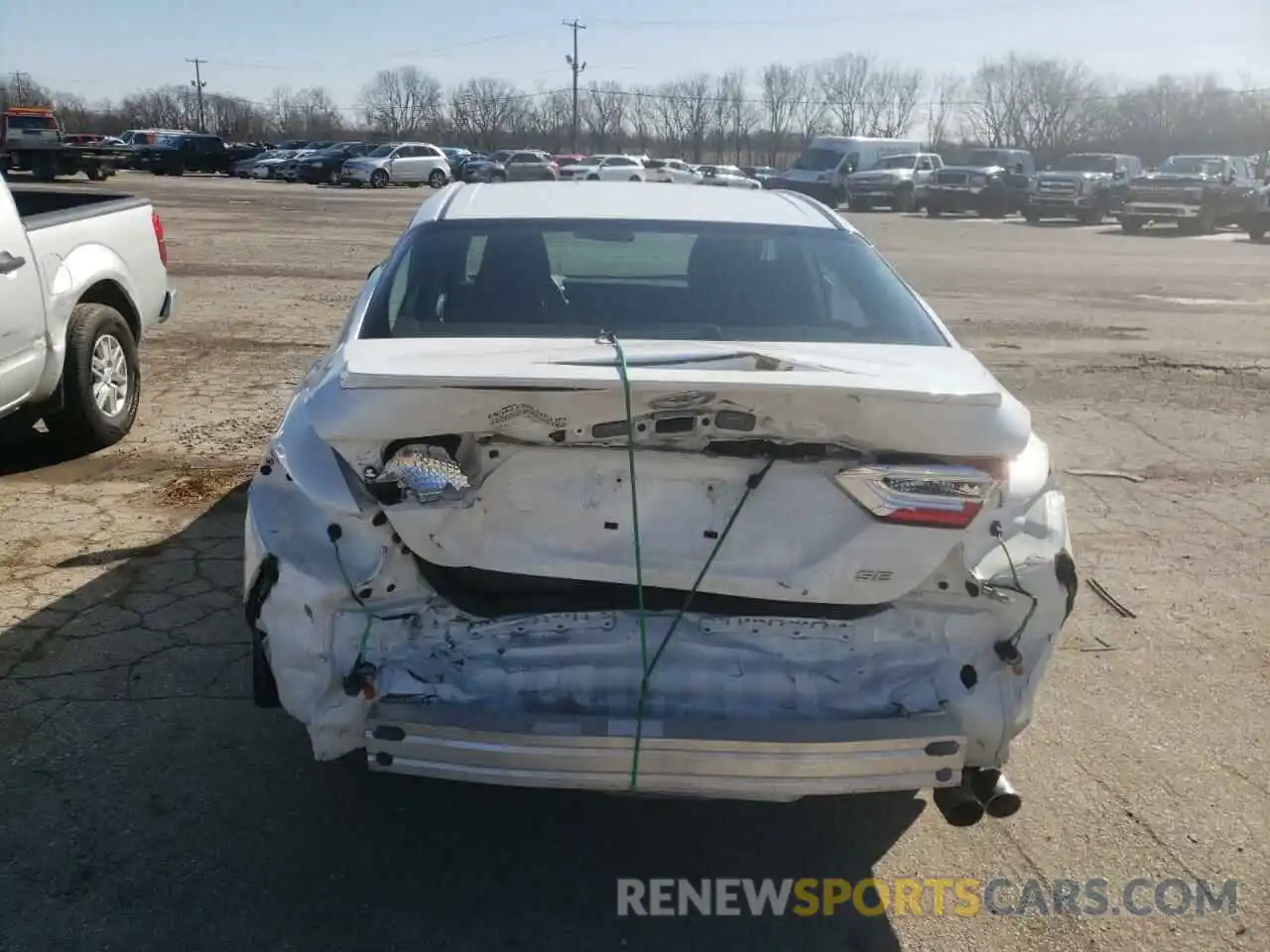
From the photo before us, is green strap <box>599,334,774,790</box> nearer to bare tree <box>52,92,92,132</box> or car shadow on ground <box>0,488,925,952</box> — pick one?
car shadow on ground <box>0,488,925,952</box>

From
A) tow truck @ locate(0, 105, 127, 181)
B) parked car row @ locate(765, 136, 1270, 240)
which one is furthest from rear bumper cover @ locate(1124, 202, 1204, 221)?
tow truck @ locate(0, 105, 127, 181)

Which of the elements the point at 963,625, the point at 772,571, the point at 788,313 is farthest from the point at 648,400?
the point at 788,313

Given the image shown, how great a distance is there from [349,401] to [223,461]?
4.17m

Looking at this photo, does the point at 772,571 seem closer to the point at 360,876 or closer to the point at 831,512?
the point at 831,512

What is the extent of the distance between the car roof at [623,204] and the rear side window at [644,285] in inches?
3.4

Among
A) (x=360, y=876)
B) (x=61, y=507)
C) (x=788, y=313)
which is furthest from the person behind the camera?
(x=61, y=507)

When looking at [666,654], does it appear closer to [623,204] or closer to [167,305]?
[623,204]

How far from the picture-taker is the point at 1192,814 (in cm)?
326

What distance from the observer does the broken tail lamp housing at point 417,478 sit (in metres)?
2.60

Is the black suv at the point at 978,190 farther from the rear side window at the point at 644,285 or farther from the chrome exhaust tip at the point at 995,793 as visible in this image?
the chrome exhaust tip at the point at 995,793

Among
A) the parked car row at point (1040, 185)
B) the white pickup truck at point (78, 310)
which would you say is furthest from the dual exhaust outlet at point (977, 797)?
the parked car row at point (1040, 185)

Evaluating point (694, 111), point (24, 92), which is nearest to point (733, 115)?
point (694, 111)

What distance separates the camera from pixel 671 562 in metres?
2.69

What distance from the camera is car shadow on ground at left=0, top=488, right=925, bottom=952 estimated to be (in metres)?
2.73
